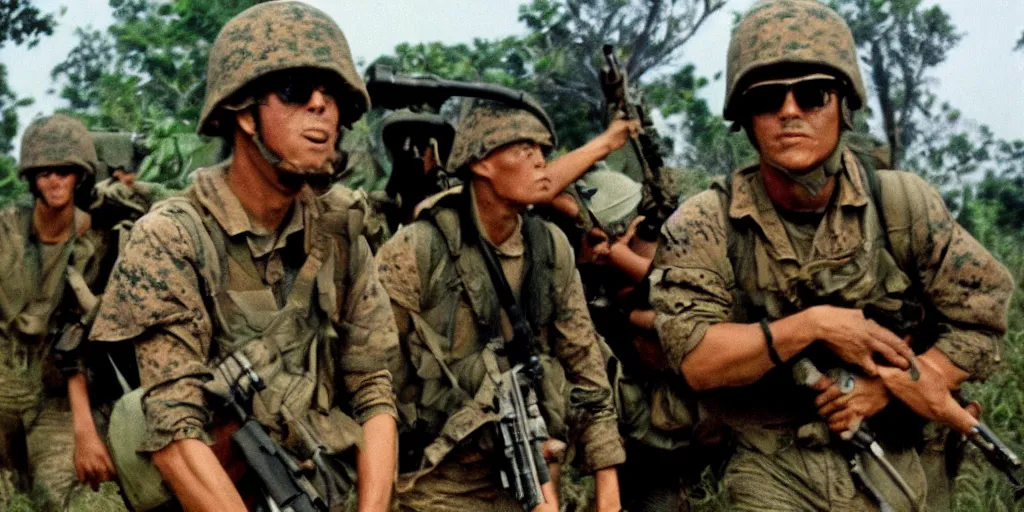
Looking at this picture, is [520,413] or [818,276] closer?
[818,276]

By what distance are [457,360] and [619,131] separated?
5.88 ft

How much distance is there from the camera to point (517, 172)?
667cm

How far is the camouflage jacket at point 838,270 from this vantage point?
221 inches

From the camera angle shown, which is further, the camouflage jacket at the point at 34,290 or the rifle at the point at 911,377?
the camouflage jacket at the point at 34,290

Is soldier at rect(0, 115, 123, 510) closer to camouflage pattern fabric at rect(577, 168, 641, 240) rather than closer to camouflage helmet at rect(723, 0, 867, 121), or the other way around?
camouflage pattern fabric at rect(577, 168, 641, 240)

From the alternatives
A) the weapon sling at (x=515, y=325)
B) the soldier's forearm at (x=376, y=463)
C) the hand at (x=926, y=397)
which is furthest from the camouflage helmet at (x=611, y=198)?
the soldier's forearm at (x=376, y=463)

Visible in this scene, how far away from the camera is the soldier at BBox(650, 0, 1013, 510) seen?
5.51 metres

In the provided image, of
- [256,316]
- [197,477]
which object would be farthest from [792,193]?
[197,477]

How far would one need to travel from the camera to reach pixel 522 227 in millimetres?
6695

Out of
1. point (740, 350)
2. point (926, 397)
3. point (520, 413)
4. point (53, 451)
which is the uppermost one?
point (740, 350)

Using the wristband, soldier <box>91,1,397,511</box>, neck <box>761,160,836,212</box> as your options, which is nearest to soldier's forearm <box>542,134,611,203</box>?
neck <box>761,160,836,212</box>

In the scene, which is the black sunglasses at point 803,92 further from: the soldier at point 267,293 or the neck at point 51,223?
the neck at point 51,223

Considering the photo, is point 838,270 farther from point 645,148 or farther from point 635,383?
point 645,148

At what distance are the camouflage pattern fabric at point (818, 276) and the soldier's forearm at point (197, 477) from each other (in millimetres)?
1926
